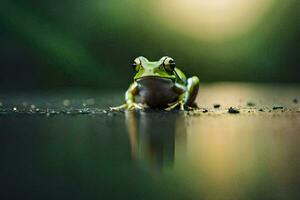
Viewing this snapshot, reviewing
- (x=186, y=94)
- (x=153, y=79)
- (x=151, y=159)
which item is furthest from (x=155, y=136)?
(x=186, y=94)

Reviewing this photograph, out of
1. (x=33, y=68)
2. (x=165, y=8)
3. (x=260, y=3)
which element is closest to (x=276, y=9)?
(x=260, y=3)

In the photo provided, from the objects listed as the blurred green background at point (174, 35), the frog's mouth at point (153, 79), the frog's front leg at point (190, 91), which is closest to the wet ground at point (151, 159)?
the frog's mouth at point (153, 79)

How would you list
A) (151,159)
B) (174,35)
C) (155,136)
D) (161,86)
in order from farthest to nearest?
(174,35)
(161,86)
(155,136)
(151,159)

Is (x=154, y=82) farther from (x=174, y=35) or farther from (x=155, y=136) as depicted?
(x=174, y=35)

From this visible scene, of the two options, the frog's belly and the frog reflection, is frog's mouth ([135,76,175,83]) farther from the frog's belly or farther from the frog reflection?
the frog reflection

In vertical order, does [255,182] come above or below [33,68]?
below

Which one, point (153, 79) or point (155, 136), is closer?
point (155, 136)

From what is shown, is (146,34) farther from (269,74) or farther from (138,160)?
(138,160)
